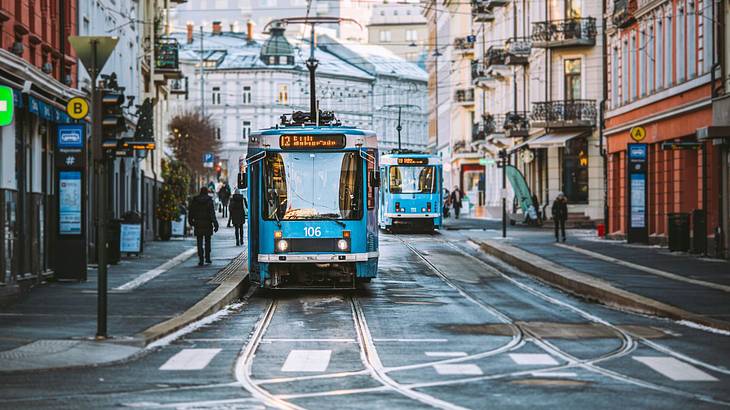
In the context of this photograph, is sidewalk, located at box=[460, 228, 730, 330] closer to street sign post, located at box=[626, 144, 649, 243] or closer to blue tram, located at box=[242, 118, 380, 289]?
street sign post, located at box=[626, 144, 649, 243]

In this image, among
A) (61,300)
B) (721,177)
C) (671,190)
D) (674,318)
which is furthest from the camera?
(671,190)

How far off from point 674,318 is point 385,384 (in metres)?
9.29

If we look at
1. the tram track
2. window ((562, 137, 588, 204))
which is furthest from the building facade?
the tram track

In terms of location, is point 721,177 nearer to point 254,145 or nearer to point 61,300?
point 254,145

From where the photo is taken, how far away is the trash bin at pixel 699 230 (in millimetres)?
39069

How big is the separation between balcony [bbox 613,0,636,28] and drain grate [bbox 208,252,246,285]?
18.2 m

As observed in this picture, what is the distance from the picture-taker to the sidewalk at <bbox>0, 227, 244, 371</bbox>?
54.4 feet

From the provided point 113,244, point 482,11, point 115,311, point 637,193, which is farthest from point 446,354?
point 482,11

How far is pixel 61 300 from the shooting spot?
2384 cm

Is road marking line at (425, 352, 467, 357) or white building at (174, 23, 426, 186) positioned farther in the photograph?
white building at (174, 23, 426, 186)

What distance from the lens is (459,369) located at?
603 inches

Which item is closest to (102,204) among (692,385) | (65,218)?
(692,385)

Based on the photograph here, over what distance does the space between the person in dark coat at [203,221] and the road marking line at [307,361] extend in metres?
18.1

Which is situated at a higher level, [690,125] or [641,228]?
[690,125]
